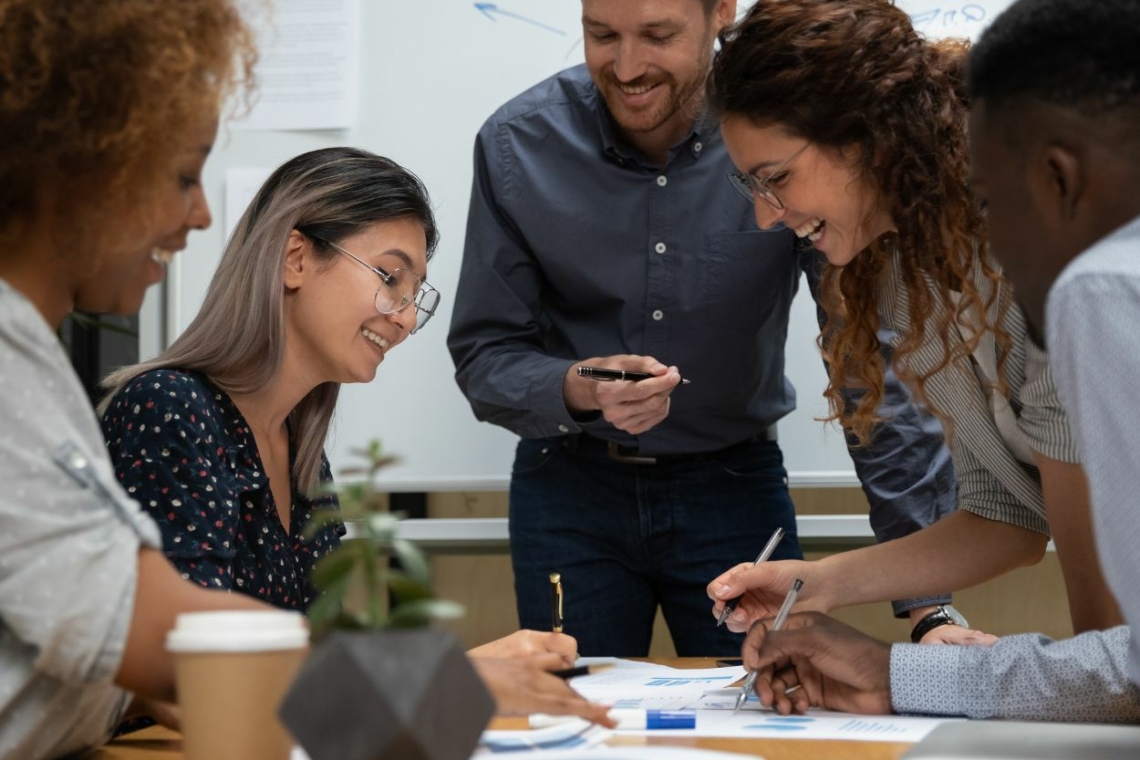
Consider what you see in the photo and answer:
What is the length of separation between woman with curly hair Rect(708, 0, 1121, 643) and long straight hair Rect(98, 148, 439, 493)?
1.86 feet

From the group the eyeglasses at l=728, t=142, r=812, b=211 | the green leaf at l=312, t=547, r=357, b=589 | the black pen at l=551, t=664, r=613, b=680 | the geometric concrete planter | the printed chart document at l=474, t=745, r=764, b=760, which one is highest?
the eyeglasses at l=728, t=142, r=812, b=211

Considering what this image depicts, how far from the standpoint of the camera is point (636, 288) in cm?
240

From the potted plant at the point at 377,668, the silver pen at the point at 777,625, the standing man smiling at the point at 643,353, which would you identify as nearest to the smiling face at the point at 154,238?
the potted plant at the point at 377,668

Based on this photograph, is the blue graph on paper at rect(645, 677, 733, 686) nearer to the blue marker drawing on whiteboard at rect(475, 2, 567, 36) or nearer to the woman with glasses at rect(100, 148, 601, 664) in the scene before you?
the woman with glasses at rect(100, 148, 601, 664)

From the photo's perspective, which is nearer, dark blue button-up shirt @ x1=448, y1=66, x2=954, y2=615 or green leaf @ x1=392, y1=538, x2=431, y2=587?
green leaf @ x1=392, y1=538, x2=431, y2=587

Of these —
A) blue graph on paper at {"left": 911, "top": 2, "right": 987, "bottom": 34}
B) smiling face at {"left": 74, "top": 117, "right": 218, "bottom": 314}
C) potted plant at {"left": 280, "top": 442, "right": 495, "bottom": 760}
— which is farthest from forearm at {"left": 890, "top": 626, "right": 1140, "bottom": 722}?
blue graph on paper at {"left": 911, "top": 2, "right": 987, "bottom": 34}

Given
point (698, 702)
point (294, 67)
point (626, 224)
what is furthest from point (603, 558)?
point (294, 67)

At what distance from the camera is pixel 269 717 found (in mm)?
906

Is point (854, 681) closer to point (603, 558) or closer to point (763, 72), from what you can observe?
point (763, 72)

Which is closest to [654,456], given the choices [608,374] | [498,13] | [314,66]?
[608,374]

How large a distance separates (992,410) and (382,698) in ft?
3.82

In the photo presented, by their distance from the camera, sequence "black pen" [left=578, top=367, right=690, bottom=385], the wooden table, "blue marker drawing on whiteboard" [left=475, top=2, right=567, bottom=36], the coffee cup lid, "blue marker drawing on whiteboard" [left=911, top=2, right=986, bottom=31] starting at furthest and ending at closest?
"blue marker drawing on whiteboard" [left=475, top=2, right=567, bottom=36]
"blue marker drawing on whiteboard" [left=911, top=2, right=986, bottom=31]
"black pen" [left=578, top=367, right=690, bottom=385]
the wooden table
the coffee cup lid

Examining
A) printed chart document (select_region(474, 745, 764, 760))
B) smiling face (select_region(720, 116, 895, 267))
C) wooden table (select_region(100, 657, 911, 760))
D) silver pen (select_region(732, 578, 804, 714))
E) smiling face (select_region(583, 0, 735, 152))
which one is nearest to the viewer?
printed chart document (select_region(474, 745, 764, 760))

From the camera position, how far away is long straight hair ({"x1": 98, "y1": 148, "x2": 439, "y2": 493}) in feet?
6.14
